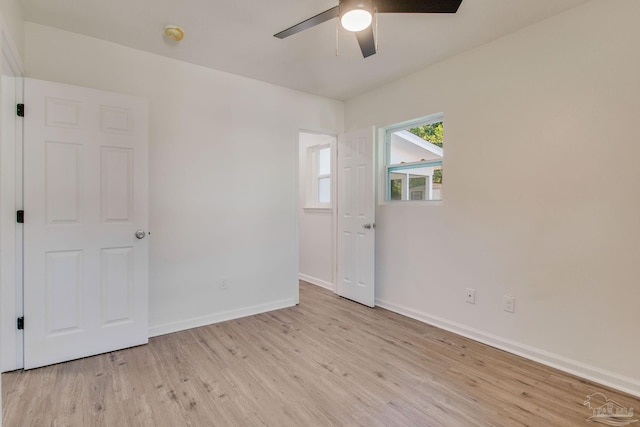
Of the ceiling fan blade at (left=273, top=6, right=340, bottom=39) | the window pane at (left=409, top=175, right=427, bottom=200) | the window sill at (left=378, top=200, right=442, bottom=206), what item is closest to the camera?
the ceiling fan blade at (left=273, top=6, right=340, bottom=39)

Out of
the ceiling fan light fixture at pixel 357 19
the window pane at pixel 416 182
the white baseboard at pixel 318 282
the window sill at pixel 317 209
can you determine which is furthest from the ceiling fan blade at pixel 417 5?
the white baseboard at pixel 318 282

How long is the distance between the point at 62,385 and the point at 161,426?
0.92 metres

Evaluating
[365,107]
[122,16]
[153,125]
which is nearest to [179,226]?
[153,125]

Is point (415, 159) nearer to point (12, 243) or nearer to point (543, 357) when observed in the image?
point (543, 357)

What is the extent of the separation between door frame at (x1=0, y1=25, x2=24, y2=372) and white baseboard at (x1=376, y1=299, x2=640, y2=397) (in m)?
3.32

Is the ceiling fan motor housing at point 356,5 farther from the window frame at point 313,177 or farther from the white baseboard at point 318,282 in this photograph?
the white baseboard at point 318,282

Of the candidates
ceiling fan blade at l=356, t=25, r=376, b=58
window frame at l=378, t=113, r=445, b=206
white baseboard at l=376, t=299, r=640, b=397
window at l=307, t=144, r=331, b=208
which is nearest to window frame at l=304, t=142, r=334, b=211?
window at l=307, t=144, r=331, b=208

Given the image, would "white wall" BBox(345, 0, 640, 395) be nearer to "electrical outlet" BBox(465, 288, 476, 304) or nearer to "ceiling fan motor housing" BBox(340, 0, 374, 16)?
"electrical outlet" BBox(465, 288, 476, 304)

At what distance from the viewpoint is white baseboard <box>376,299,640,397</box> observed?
2.04 m

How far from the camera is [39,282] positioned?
2.29m

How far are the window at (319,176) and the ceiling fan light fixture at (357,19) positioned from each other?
291cm

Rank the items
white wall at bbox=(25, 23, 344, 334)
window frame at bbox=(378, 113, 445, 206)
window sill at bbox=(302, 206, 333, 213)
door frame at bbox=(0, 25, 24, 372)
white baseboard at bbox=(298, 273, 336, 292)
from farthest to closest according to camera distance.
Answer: window sill at bbox=(302, 206, 333, 213) < white baseboard at bbox=(298, 273, 336, 292) < window frame at bbox=(378, 113, 445, 206) < white wall at bbox=(25, 23, 344, 334) < door frame at bbox=(0, 25, 24, 372)

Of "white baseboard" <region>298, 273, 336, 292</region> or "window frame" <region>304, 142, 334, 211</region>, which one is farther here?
"window frame" <region>304, 142, 334, 211</region>

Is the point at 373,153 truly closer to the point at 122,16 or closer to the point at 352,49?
the point at 352,49
